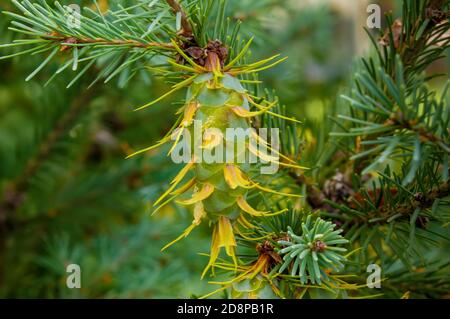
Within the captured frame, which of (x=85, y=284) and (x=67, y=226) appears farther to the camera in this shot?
(x=67, y=226)

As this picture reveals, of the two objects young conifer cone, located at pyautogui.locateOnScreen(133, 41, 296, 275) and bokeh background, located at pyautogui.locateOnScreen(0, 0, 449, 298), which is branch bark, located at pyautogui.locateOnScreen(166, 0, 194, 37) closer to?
young conifer cone, located at pyautogui.locateOnScreen(133, 41, 296, 275)

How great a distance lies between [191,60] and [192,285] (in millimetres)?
491

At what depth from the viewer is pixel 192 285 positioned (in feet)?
2.83

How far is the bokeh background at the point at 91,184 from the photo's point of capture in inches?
32.8

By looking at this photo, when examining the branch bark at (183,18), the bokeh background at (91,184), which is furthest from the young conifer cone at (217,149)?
the bokeh background at (91,184)

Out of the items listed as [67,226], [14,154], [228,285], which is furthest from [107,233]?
[228,285]

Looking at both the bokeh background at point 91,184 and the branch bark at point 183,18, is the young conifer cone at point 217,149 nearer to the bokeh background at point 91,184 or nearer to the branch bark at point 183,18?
the branch bark at point 183,18

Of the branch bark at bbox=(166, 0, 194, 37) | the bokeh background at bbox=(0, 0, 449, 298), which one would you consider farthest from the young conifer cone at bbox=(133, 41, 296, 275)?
the bokeh background at bbox=(0, 0, 449, 298)

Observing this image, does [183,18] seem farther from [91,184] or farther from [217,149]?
[91,184]

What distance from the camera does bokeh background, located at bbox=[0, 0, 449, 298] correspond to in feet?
2.74

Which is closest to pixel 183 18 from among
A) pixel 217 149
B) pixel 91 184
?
pixel 217 149

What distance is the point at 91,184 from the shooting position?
0.96 m
